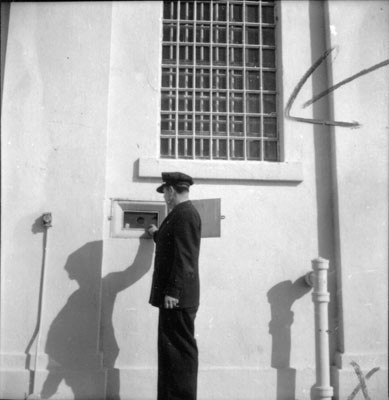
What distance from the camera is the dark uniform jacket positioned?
10.9ft

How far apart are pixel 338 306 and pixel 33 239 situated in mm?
2634

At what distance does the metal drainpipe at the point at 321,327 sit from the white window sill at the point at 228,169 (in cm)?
80

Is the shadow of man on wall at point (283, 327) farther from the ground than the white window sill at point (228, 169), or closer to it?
closer to it

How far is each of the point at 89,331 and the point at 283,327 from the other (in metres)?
1.62

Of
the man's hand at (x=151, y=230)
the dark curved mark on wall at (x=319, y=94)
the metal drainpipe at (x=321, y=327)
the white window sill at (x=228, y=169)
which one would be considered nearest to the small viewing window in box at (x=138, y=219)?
the man's hand at (x=151, y=230)

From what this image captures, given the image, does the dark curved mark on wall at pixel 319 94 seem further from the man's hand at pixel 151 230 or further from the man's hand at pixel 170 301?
the man's hand at pixel 170 301

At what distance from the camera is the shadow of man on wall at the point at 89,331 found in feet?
12.3

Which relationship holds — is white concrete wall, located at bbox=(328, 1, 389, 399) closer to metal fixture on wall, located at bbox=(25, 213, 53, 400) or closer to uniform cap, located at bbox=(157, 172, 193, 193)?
uniform cap, located at bbox=(157, 172, 193, 193)

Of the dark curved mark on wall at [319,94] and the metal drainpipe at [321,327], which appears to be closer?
the metal drainpipe at [321,327]

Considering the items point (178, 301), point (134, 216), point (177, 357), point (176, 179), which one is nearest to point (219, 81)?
point (176, 179)

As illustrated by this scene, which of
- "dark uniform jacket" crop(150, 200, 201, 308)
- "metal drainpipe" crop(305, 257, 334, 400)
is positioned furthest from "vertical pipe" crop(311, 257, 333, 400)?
"dark uniform jacket" crop(150, 200, 201, 308)

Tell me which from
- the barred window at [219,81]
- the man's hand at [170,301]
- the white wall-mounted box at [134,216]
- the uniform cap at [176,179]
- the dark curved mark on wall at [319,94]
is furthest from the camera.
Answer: the barred window at [219,81]

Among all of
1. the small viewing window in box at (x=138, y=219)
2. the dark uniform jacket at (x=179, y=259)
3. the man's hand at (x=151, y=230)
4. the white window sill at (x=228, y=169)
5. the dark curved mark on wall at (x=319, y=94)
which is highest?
the dark curved mark on wall at (x=319, y=94)

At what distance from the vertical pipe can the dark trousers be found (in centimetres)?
109
